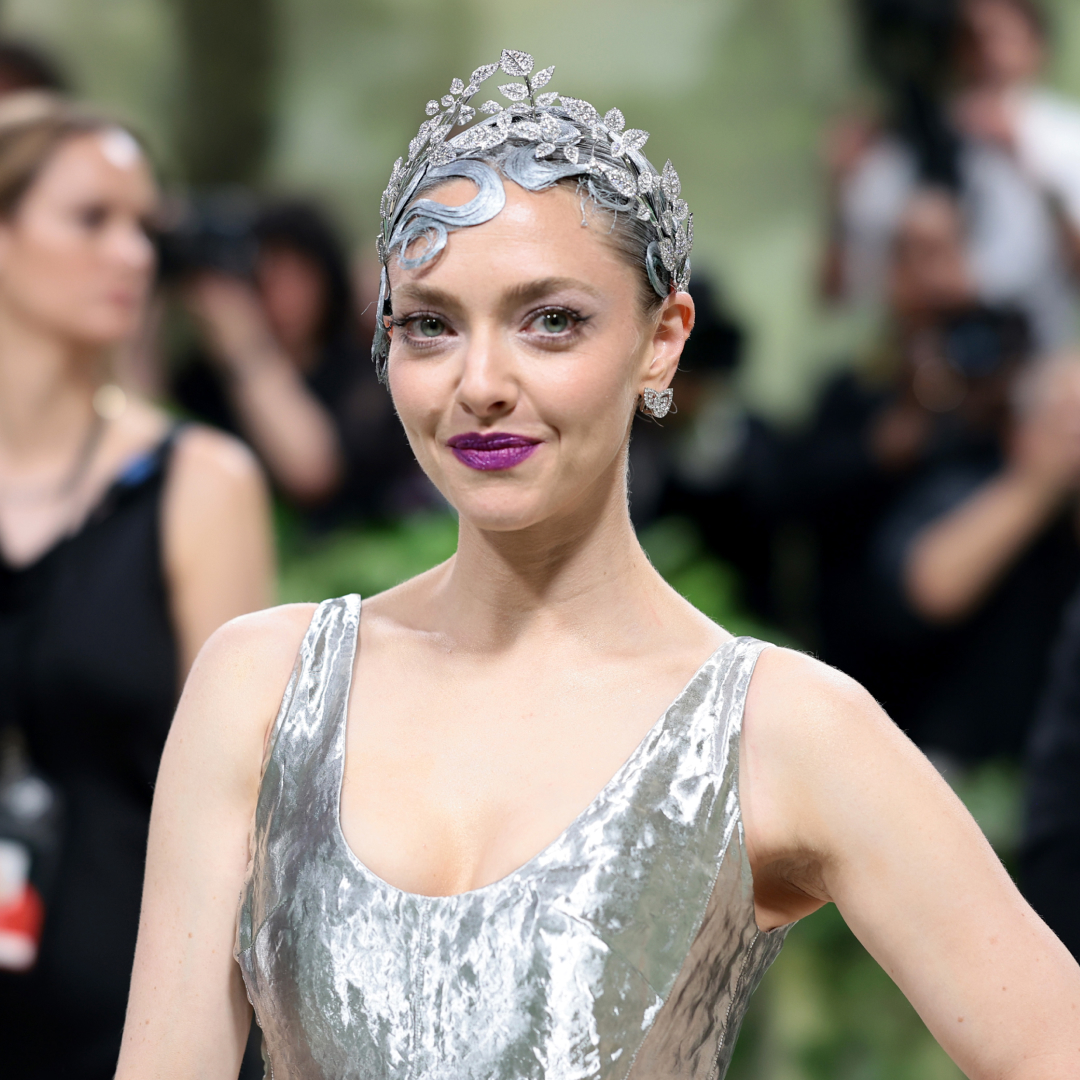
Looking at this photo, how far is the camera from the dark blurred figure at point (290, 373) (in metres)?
4.70

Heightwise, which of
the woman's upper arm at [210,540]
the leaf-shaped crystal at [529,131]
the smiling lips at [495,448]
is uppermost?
the leaf-shaped crystal at [529,131]

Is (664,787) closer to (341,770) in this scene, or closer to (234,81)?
(341,770)

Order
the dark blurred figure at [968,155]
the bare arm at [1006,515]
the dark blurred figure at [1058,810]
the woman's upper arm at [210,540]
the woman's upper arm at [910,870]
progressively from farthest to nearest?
the dark blurred figure at [968,155] < the bare arm at [1006,515] < the woman's upper arm at [210,540] < the dark blurred figure at [1058,810] < the woman's upper arm at [910,870]

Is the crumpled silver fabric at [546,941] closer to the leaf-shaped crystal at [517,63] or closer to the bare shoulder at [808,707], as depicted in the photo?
the bare shoulder at [808,707]

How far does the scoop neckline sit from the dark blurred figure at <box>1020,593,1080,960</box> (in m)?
0.94

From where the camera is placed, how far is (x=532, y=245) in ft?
4.43

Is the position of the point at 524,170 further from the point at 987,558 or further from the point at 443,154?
the point at 987,558

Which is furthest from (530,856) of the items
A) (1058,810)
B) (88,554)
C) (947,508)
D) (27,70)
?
(27,70)

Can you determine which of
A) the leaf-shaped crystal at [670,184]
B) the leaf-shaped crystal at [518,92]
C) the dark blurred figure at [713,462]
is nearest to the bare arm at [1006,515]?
the dark blurred figure at [713,462]

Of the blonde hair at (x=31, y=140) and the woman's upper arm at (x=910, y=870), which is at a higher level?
the blonde hair at (x=31, y=140)

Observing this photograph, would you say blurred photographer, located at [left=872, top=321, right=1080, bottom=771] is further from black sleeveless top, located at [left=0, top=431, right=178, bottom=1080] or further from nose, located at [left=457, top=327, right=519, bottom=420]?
nose, located at [left=457, top=327, right=519, bottom=420]

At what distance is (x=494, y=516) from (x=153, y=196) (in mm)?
1621

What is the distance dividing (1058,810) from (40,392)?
1726 mm

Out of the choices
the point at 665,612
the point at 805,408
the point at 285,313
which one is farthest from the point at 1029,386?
the point at 665,612
